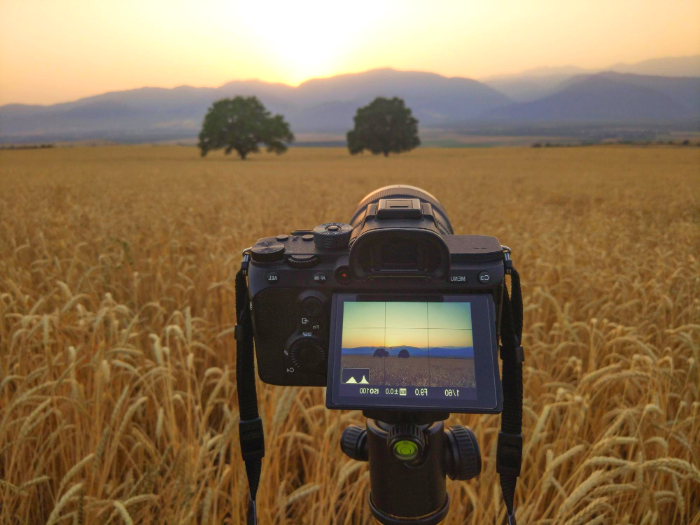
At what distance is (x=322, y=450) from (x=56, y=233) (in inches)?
193

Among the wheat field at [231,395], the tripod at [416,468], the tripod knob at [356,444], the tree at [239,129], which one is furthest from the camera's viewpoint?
the tree at [239,129]

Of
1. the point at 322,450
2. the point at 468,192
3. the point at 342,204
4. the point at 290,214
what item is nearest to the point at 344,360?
the point at 322,450

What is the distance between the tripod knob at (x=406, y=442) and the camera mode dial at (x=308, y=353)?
25cm

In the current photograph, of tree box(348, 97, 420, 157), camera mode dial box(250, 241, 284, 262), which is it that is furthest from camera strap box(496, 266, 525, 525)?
tree box(348, 97, 420, 157)

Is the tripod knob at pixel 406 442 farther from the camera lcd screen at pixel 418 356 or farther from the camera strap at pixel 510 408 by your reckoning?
the camera strap at pixel 510 408

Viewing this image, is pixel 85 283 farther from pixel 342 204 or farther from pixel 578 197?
pixel 578 197

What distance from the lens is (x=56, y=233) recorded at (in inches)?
211

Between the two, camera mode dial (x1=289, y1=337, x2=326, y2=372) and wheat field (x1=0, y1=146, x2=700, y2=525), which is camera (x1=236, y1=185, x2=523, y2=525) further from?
wheat field (x1=0, y1=146, x2=700, y2=525)

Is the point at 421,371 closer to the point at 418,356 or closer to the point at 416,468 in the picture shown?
A: the point at 418,356

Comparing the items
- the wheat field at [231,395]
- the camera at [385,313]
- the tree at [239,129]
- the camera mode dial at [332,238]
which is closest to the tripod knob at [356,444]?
the camera at [385,313]

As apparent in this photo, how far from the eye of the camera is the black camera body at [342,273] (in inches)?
44.3

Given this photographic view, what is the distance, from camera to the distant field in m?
1.07

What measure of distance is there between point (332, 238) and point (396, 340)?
32 centimetres

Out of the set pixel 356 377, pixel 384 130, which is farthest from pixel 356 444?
pixel 384 130
